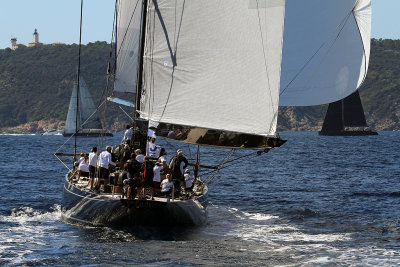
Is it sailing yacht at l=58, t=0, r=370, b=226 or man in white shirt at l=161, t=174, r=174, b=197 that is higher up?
sailing yacht at l=58, t=0, r=370, b=226

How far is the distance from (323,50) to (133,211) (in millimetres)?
8473

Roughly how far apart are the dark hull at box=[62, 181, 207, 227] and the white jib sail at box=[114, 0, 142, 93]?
8.92 metres

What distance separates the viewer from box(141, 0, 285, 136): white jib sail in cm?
2166

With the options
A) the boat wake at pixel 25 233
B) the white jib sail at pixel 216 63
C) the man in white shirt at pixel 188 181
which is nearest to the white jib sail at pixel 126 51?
the boat wake at pixel 25 233

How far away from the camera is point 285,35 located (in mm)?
24812

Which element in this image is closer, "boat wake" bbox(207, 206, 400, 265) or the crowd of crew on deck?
"boat wake" bbox(207, 206, 400, 265)

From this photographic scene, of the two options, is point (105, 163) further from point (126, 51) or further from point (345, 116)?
point (345, 116)

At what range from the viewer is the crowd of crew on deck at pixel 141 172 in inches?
874

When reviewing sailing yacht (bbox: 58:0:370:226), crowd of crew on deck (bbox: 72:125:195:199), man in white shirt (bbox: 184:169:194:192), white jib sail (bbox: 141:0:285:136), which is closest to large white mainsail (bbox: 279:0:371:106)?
sailing yacht (bbox: 58:0:370:226)

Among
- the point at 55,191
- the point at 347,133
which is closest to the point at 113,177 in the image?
the point at 55,191

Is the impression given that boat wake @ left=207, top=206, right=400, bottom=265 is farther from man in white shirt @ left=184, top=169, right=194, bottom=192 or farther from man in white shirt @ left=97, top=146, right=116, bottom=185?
man in white shirt @ left=97, top=146, right=116, bottom=185

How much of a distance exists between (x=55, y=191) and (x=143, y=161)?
14873 mm

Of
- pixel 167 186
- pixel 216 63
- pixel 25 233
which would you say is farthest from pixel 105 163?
pixel 216 63

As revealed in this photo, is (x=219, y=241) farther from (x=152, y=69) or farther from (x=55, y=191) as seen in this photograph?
(x=55, y=191)
